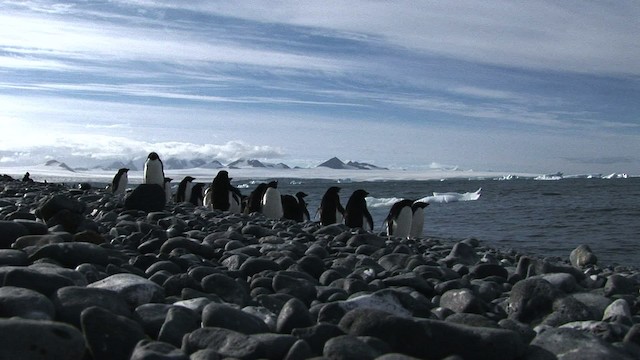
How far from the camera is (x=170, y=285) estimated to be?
340 cm

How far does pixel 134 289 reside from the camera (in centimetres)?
303

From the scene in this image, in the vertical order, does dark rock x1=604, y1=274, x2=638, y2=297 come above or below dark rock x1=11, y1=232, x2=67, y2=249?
below

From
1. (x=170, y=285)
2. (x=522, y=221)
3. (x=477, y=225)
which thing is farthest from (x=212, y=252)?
(x=522, y=221)

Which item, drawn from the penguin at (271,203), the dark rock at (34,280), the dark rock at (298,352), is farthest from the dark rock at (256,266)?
the penguin at (271,203)

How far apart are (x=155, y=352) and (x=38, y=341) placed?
13.3 inches

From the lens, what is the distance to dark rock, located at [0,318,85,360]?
2010mm

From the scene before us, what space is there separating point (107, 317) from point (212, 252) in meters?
2.52

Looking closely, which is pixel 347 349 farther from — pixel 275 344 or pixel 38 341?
pixel 38 341

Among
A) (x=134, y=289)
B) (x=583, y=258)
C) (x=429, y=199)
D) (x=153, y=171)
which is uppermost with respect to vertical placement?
(x=153, y=171)

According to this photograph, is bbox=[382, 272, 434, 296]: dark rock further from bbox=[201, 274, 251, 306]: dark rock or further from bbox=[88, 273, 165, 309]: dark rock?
bbox=[88, 273, 165, 309]: dark rock

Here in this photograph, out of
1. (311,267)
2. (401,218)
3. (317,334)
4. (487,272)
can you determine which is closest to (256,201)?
(401,218)

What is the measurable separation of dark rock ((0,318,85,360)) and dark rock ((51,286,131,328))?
40cm

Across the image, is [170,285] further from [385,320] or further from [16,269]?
[385,320]

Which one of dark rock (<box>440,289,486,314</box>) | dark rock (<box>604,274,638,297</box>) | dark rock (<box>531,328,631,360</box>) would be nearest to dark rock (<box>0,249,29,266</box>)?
dark rock (<box>440,289,486,314</box>)
